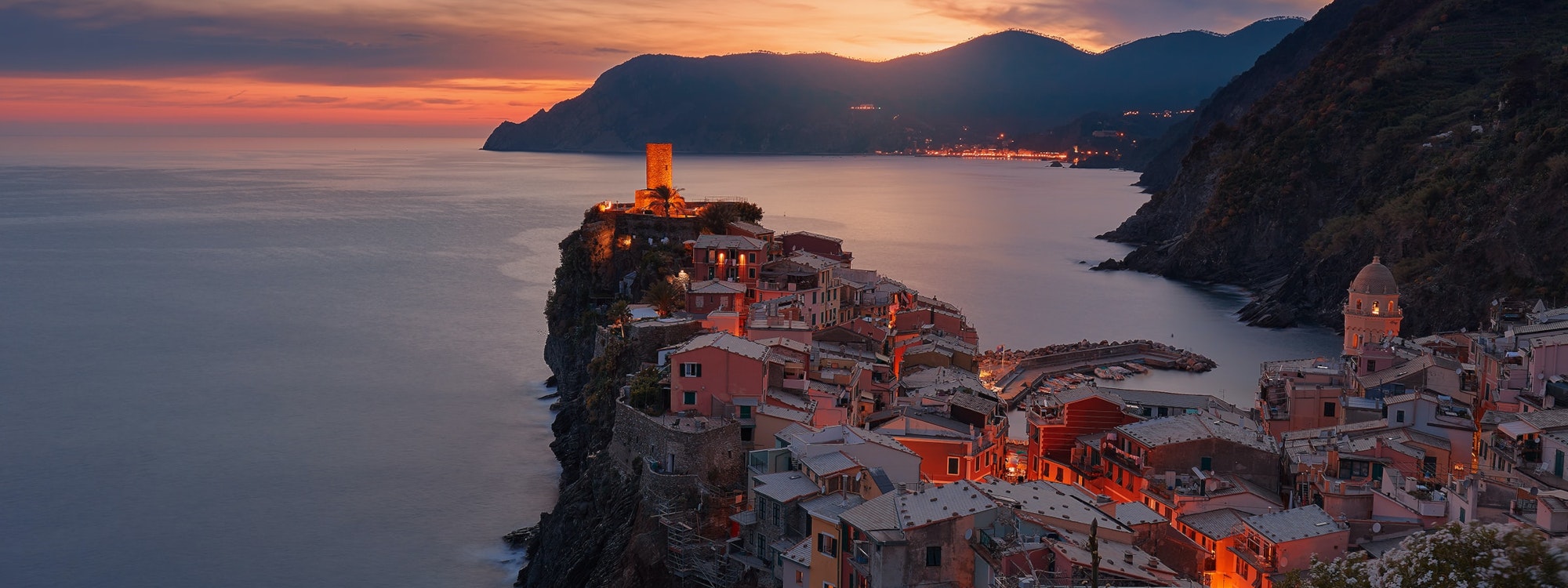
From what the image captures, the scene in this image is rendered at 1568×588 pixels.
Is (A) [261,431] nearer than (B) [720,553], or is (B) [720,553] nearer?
(B) [720,553]

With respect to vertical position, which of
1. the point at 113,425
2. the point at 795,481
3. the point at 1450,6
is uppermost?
the point at 1450,6

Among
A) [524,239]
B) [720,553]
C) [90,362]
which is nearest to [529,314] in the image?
[90,362]

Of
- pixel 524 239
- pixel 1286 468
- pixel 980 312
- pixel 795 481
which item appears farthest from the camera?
pixel 524 239

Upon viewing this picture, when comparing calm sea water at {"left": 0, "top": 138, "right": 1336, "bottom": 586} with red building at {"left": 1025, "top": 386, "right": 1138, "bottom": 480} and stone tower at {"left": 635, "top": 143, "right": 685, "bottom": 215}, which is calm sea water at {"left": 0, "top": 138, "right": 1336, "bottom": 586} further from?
red building at {"left": 1025, "top": 386, "right": 1138, "bottom": 480}

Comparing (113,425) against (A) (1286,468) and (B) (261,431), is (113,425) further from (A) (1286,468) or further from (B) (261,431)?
(A) (1286,468)

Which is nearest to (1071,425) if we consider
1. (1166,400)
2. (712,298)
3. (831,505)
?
(1166,400)

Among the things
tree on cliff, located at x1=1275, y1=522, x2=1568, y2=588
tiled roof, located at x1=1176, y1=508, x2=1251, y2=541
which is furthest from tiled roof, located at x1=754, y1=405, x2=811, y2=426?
tree on cliff, located at x1=1275, y1=522, x2=1568, y2=588

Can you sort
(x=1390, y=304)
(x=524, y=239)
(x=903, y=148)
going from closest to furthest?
(x=1390, y=304) → (x=524, y=239) → (x=903, y=148)
